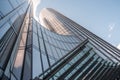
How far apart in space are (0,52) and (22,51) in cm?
382

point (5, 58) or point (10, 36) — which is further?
point (10, 36)

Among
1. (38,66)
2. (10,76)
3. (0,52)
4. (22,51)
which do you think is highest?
(0,52)

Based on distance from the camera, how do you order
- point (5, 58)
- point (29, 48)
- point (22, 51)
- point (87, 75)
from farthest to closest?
point (29, 48) → point (22, 51) → point (5, 58) → point (87, 75)

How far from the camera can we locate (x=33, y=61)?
14.2 metres

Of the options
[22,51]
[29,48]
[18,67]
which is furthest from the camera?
[29,48]

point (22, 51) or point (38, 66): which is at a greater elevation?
point (22, 51)

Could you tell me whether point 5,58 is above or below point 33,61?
above

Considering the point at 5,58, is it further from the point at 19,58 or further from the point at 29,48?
the point at 29,48

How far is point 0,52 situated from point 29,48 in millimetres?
5650

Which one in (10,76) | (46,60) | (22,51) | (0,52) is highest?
(0,52)

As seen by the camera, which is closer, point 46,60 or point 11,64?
point 11,64

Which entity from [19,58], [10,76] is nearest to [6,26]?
[19,58]

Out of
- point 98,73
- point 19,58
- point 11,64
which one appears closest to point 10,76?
point 11,64

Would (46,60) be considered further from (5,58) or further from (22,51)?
(5,58)
